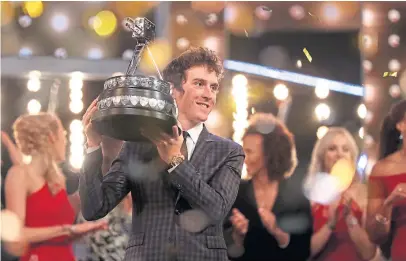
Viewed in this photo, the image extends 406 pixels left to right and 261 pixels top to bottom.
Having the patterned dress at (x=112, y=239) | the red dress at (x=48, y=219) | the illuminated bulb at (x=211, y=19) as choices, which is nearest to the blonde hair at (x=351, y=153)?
the illuminated bulb at (x=211, y=19)

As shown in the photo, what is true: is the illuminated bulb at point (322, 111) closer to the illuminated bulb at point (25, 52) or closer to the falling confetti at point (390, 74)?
the falling confetti at point (390, 74)

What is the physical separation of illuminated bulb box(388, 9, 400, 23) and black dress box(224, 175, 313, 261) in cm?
78

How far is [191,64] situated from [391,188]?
1338mm

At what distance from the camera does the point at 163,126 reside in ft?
4.39

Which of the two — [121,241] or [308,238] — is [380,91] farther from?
[121,241]

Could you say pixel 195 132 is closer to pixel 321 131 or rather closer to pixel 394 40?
pixel 321 131

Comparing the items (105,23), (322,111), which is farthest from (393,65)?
(105,23)

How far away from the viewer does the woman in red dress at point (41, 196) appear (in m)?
2.65

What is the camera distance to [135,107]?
1.38 m

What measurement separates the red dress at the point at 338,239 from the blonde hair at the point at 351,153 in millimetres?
41

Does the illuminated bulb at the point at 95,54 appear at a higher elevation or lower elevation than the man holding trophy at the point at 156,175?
higher

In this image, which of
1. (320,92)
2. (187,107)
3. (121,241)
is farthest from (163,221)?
(320,92)

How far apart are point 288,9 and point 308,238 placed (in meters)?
0.97

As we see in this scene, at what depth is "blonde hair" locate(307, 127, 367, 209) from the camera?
2621 millimetres
